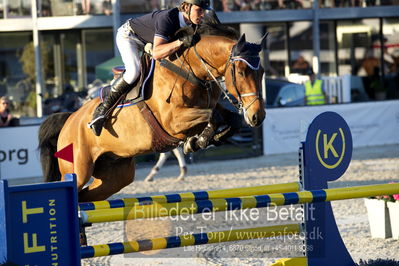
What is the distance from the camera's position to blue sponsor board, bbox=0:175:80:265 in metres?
3.85

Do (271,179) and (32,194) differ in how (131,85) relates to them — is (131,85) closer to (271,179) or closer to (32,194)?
(32,194)

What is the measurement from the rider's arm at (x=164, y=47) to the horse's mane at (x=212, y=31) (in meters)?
0.14

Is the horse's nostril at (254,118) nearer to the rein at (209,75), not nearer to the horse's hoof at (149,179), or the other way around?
the rein at (209,75)

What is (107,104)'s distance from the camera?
20.2 feet

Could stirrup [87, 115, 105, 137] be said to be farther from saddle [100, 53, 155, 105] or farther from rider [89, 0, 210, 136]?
saddle [100, 53, 155, 105]

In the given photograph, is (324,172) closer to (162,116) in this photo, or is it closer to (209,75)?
(209,75)

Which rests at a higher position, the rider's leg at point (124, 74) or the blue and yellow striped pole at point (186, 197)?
the rider's leg at point (124, 74)

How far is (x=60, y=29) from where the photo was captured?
19.6 meters

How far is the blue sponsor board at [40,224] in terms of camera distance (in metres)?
3.85

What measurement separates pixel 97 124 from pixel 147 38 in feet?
2.75

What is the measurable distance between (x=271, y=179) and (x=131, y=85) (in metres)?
5.76

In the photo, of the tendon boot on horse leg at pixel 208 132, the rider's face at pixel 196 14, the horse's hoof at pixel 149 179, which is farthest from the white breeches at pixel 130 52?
the horse's hoof at pixel 149 179

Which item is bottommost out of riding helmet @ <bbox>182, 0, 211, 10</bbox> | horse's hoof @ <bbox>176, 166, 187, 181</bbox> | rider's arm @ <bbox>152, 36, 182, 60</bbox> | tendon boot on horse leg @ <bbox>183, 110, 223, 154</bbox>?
horse's hoof @ <bbox>176, 166, 187, 181</bbox>

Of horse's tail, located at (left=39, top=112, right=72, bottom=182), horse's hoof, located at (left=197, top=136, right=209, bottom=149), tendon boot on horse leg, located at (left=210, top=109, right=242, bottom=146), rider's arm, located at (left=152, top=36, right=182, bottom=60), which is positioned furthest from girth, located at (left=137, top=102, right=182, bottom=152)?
horse's tail, located at (left=39, top=112, right=72, bottom=182)
